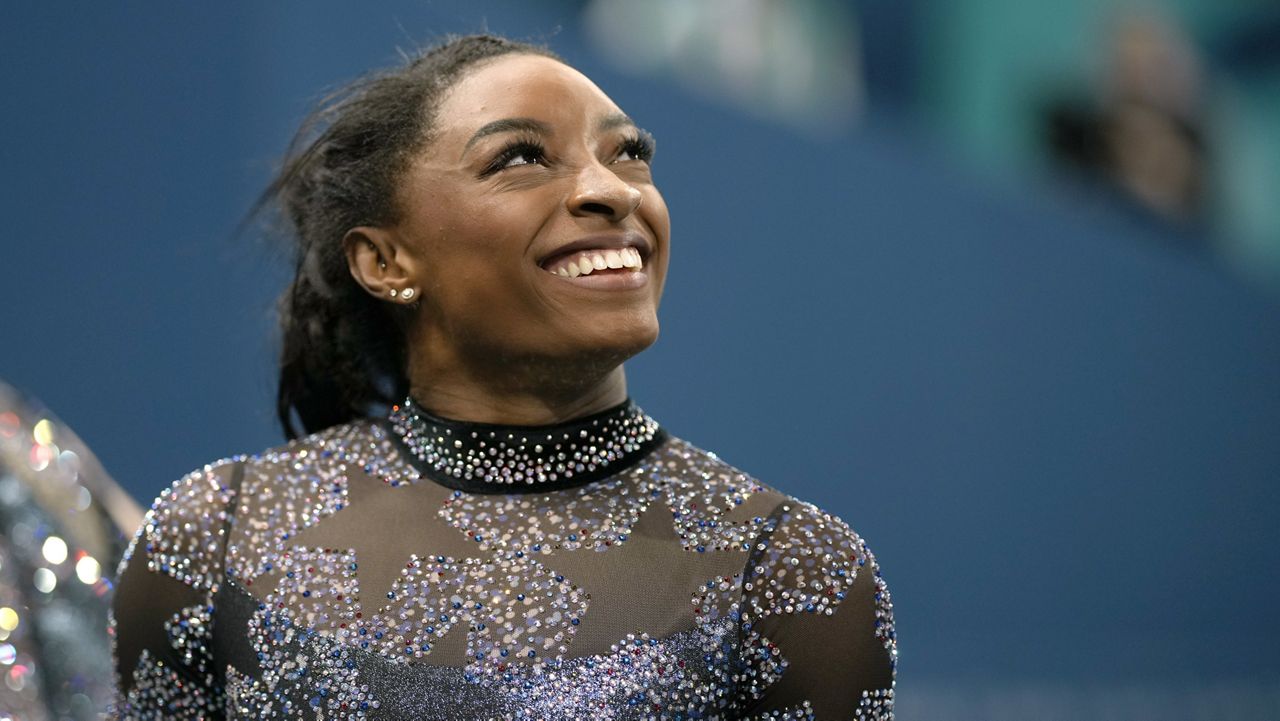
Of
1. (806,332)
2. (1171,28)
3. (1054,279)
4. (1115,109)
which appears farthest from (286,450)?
(1171,28)

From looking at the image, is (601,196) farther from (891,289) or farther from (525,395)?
(891,289)

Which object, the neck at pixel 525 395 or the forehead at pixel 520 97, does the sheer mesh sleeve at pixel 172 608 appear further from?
the forehead at pixel 520 97

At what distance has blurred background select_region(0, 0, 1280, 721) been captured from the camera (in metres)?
2.98

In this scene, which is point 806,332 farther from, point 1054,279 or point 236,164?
point 236,164

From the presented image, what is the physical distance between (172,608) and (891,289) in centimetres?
285

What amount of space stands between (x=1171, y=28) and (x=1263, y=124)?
0.79 metres

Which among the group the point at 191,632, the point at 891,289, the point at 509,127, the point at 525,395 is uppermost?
the point at 509,127

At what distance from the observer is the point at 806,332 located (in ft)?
12.7

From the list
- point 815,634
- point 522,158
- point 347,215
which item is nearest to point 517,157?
point 522,158

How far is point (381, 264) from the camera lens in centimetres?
144

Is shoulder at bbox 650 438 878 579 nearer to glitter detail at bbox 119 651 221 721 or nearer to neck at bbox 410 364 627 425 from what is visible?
neck at bbox 410 364 627 425

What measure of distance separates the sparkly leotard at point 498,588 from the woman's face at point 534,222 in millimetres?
112

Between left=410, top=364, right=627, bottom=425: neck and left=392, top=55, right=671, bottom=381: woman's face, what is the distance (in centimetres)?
2

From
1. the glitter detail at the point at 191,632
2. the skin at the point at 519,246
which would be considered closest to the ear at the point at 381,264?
the skin at the point at 519,246
